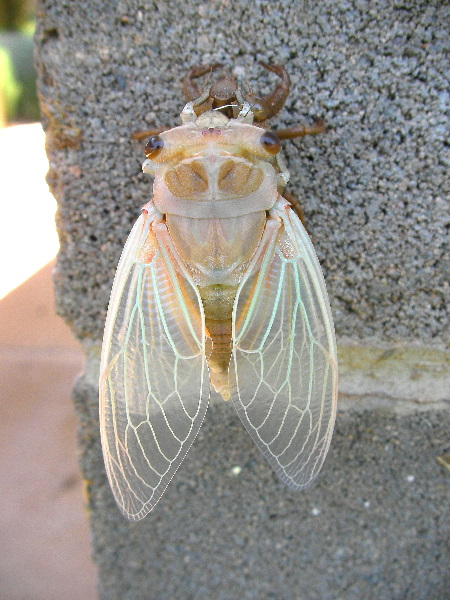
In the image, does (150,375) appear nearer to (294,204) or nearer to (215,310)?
(215,310)

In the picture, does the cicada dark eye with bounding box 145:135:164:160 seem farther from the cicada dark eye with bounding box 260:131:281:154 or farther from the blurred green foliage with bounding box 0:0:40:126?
the blurred green foliage with bounding box 0:0:40:126

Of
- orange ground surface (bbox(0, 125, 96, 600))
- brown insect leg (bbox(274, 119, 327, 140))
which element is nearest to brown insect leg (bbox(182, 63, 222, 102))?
brown insect leg (bbox(274, 119, 327, 140))

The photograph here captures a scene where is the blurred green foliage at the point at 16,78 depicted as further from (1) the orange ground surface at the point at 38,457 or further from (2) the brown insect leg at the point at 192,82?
(2) the brown insect leg at the point at 192,82

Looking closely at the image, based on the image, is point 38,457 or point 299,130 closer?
point 299,130

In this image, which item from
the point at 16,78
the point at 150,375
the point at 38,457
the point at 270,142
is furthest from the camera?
the point at 16,78

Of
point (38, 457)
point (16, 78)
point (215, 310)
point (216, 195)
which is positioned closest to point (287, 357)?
point (215, 310)

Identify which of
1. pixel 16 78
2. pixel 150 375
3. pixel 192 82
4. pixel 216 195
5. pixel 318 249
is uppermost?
pixel 192 82
